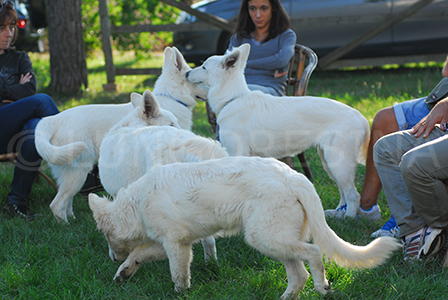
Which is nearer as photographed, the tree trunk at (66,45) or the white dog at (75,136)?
the white dog at (75,136)

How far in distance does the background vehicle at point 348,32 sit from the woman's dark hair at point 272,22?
11.6 ft

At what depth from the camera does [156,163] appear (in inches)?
99.6

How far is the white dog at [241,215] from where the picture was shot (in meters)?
1.95

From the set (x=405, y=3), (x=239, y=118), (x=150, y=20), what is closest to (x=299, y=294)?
(x=239, y=118)

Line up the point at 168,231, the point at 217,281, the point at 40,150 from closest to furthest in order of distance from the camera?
the point at 168,231
the point at 217,281
the point at 40,150

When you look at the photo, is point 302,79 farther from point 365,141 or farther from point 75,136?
point 75,136

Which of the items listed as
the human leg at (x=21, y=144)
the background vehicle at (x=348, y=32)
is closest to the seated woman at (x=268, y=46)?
the human leg at (x=21, y=144)

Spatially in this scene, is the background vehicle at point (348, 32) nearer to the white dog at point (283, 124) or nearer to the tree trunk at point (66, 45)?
the tree trunk at point (66, 45)

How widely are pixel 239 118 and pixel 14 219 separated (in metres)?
2.01

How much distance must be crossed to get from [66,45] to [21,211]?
14.7 ft

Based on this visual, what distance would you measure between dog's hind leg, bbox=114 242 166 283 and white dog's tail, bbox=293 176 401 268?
2.82ft

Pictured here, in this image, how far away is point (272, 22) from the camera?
437 cm

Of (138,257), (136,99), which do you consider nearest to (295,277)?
(138,257)

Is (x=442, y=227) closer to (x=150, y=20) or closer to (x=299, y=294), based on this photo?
(x=299, y=294)
